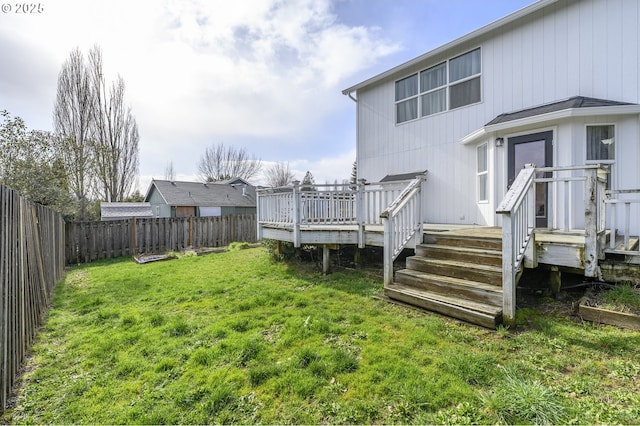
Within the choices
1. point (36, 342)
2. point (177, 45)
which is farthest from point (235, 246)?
point (36, 342)

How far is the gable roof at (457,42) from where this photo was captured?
243 inches

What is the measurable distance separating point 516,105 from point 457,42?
2292 millimetres

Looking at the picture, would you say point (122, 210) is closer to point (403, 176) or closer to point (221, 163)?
point (221, 163)

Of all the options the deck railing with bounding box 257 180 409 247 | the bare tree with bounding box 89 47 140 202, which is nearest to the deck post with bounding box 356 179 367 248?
the deck railing with bounding box 257 180 409 247

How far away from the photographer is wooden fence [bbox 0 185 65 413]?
264 cm

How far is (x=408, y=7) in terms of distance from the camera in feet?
27.7

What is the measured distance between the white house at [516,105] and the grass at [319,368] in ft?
12.7

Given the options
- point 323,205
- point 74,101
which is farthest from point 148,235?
point 74,101

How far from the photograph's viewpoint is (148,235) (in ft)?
37.5

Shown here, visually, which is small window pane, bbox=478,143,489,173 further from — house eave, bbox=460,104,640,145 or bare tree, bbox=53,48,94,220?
bare tree, bbox=53,48,94,220

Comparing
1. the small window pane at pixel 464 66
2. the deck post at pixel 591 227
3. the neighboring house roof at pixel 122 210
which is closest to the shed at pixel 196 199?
the neighboring house roof at pixel 122 210

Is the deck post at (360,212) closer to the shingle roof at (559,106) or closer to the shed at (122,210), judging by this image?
the shingle roof at (559,106)

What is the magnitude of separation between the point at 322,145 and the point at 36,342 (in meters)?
27.5

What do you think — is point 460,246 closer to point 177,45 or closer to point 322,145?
point 177,45
